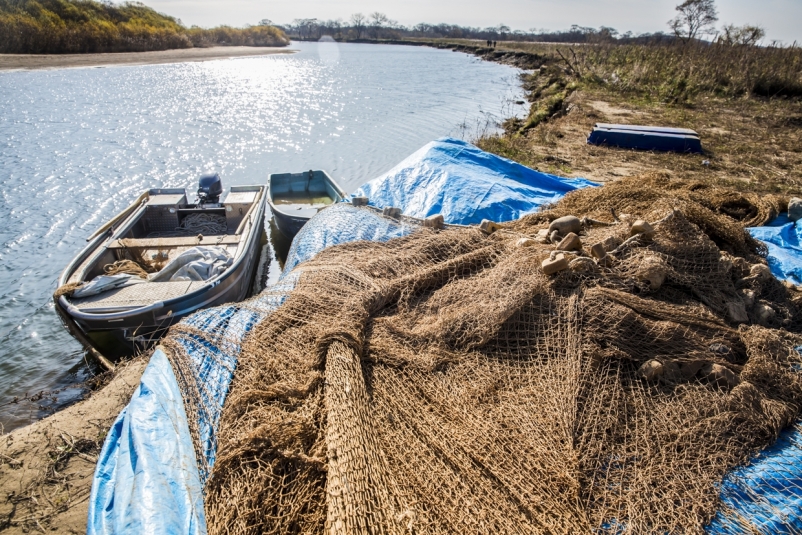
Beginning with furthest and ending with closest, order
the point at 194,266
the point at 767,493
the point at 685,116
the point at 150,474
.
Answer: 1. the point at 685,116
2. the point at 194,266
3. the point at 150,474
4. the point at 767,493

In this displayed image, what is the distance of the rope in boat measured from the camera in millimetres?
9430

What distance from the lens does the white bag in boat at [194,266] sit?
7.01 m

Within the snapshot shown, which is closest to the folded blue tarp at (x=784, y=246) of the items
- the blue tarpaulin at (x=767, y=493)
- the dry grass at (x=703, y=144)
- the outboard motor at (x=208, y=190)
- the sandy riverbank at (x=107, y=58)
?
the blue tarpaulin at (x=767, y=493)

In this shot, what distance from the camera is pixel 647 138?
39.1 ft

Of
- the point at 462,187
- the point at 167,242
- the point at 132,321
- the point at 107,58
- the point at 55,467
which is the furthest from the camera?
the point at 107,58

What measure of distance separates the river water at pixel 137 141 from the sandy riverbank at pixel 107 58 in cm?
217

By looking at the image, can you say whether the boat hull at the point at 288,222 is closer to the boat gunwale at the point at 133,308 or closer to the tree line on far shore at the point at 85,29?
the boat gunwale at the point at 133,308

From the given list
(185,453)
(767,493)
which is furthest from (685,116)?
(185,453)

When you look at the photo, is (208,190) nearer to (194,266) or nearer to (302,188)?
(302,188)

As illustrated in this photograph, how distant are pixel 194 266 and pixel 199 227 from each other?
8.75 ft

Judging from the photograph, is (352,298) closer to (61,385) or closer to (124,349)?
(124,349)

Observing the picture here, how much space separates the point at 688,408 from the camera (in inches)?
129

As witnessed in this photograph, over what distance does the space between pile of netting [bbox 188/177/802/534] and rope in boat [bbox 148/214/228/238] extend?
211 inches

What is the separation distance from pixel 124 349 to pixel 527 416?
5724 mm
